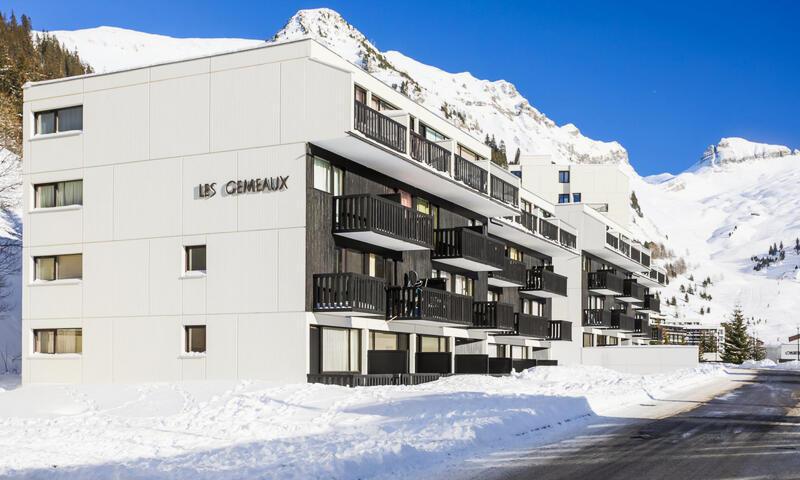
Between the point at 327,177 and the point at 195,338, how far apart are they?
286 inches

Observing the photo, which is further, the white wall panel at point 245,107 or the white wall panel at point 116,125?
the white wall panel at point 116,125

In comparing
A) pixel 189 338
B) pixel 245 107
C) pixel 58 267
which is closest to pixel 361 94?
pixel 245 107

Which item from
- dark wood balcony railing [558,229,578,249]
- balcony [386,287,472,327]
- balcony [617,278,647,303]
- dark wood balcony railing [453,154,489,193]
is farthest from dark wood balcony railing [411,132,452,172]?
balcony [617,278,647,303]

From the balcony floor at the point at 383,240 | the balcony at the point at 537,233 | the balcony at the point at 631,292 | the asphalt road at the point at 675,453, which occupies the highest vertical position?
the balcony at the point at 537,233

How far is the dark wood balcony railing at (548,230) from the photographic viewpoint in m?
57.0

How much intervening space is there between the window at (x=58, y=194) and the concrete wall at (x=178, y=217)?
0.34 m

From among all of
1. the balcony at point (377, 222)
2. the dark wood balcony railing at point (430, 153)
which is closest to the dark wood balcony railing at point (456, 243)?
the dark wood balcony railing at point (430, 153)

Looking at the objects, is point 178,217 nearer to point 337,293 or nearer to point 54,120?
point 337,293

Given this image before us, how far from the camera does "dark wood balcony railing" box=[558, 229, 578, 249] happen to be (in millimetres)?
61747

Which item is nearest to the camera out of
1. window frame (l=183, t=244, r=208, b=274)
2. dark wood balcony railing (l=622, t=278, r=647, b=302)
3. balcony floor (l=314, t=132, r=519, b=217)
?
balcony floor (l=314, t=132, r=519, b=217)

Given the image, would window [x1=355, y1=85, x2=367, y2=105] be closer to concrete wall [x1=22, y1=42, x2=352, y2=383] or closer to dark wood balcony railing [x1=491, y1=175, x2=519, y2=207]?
concrete wall [x1=22, y1=42, x2=352, y2=383]

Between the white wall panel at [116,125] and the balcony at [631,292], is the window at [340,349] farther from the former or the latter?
the balcony at [631,292]

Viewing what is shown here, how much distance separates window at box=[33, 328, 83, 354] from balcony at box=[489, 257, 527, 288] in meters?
22.0

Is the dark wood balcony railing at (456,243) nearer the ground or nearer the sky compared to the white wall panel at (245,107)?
nearer the ground
